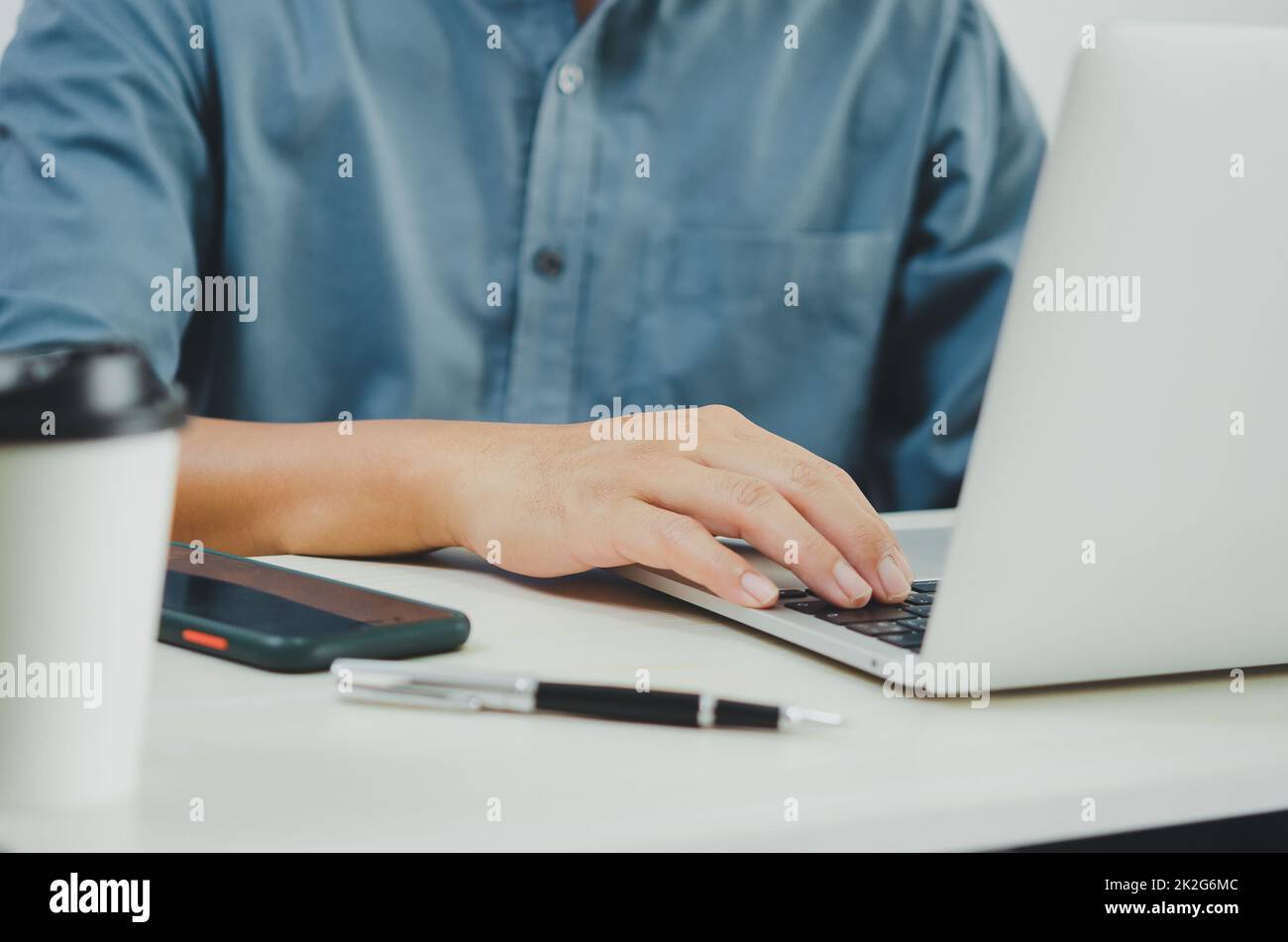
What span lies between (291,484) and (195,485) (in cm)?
8

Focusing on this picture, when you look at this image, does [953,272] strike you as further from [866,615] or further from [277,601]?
[277,601]

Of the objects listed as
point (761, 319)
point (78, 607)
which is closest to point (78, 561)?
point (78, 607)

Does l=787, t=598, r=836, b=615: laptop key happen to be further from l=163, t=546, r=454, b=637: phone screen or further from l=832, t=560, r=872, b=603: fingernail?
l=163, t=546, r=454, b=637: phone screen

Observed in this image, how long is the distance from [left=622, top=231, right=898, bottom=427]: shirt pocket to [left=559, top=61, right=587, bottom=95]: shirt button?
0.51ft

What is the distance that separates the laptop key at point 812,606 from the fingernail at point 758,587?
12 mm

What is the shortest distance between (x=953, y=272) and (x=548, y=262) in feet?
1.31

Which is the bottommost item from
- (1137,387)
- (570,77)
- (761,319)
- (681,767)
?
(681,767)

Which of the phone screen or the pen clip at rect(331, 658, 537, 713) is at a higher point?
the phone screen

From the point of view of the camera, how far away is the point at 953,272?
1313 millimetres

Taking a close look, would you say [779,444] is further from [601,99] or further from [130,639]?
[601,99]

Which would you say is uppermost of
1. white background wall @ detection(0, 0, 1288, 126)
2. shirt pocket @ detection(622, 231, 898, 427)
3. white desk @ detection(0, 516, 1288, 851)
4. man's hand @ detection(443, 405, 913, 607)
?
white background wall @ detection(0, 0, 1288, 126)

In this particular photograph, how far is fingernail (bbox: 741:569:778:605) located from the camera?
620mm

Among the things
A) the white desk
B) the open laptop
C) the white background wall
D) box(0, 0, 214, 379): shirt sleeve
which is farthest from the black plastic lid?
the white background wall

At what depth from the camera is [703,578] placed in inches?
25.1
